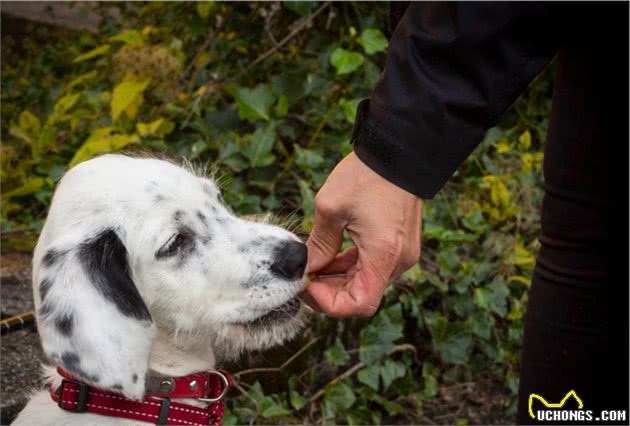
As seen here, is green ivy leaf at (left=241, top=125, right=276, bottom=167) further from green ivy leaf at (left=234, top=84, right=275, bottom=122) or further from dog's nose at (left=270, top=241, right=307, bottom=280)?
dog's nose at (left=270, top=241, right=307, bottom=280)

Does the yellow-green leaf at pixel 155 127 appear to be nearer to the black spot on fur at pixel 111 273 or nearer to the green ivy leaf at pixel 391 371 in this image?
the green ivy leaf at pixel 391 371

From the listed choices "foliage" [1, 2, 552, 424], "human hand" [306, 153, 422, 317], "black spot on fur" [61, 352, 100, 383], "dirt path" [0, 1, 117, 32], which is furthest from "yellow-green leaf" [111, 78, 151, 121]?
"dirt path" [0, 1, 117, 32]

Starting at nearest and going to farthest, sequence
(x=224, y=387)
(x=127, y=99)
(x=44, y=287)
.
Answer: (x=44, y=287) → (x=224, y=387) → (x=127, y=99)

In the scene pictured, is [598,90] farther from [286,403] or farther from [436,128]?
[286,403]

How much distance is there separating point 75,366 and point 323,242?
0.69 meters

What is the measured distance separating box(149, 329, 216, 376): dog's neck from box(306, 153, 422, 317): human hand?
624 millimetres

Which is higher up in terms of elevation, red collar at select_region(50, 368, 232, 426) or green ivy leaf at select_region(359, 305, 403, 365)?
red collar at select_region(50, 368, 232, 426)

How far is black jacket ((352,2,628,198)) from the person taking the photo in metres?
1.60

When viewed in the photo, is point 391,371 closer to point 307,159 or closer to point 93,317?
point 307,159

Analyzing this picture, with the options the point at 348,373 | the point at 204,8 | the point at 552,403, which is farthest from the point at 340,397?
the point at 204,8

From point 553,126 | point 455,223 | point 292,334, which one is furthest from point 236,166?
point 553,126

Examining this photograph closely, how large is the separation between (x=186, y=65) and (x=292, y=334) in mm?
2739

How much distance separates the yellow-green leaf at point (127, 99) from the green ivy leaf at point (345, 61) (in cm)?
106

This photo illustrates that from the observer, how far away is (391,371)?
3455 millimetres
